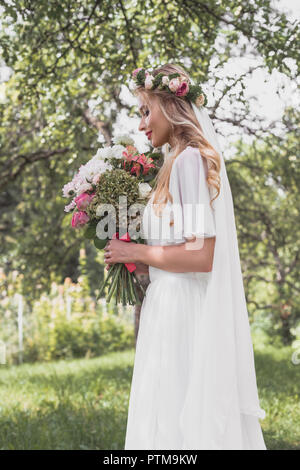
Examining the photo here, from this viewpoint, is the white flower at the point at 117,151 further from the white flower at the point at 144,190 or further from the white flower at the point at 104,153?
the white flower at the point at 144,190

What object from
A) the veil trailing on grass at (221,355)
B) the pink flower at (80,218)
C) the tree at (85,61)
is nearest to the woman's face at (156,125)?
the veil trailing on grass at (221,355)

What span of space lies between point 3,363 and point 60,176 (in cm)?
398

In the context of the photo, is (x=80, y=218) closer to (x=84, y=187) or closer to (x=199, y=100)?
(x=84, y=187)

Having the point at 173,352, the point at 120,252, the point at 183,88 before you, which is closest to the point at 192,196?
the point at 120,252

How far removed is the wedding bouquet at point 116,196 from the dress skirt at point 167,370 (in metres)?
0.25

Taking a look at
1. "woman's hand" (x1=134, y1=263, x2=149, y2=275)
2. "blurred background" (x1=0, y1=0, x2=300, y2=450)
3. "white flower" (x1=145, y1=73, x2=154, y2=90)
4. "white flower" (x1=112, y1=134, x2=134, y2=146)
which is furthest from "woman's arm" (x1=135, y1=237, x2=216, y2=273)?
"blurred background" (x1=0, y1=0, x2=300, y2=450)

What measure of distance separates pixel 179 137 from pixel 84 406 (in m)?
3.97

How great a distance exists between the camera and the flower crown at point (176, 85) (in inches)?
A: 100

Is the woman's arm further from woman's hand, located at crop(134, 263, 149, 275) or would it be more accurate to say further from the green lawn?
the green lawn

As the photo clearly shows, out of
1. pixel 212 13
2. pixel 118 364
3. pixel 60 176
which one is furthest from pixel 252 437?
pixel 118 364

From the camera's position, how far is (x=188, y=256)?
92.4 inches

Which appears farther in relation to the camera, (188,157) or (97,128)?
(97,128)

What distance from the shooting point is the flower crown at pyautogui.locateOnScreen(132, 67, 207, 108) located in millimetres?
2543

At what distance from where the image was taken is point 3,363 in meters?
9.80
